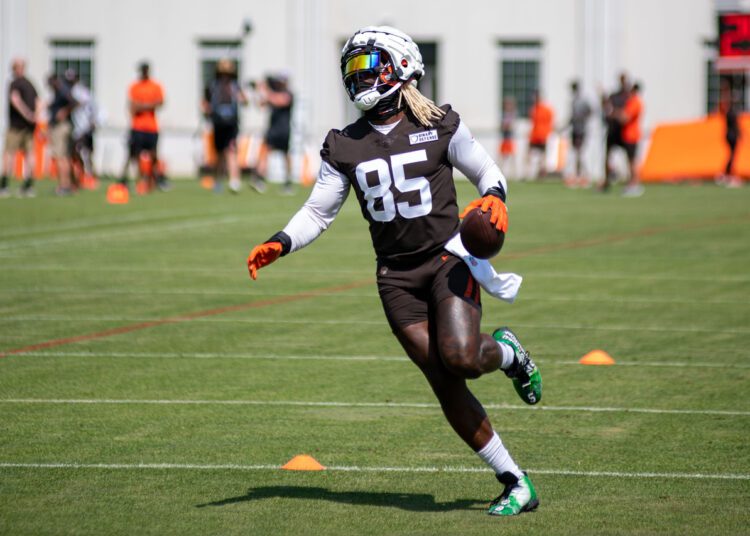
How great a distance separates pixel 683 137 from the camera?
33938 mm

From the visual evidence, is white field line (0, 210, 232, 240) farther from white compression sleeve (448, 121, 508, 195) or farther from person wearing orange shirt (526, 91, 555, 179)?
person wearing orange shirt (526, 91, 555, 179)

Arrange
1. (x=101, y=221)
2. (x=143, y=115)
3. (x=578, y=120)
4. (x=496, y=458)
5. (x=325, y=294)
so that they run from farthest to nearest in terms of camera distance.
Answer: (x=578, y=120)
(x=143, y=115)
(x=101, y=221)
(x=325, y=294)
(x=496, y=458)

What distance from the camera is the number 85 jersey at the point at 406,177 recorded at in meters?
6.36

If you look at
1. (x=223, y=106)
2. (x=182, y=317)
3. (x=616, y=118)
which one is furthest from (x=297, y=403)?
(x=616, y=118)

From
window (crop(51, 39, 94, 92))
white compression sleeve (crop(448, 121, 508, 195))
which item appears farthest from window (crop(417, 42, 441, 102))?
white compression sleeve (crop(448, 121, 508, 195))

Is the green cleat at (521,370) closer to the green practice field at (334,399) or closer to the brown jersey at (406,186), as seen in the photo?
the green practice field at (334,399)

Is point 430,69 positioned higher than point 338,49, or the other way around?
point 338,49

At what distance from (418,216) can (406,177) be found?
173 millimetres

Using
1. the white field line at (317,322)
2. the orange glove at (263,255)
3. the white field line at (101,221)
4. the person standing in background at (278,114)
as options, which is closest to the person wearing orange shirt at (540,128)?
the person standing in background at (278,114)

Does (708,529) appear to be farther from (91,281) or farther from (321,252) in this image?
(321,252)

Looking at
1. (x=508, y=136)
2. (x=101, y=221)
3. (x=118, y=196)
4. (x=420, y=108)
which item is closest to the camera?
(x=420, y=108)

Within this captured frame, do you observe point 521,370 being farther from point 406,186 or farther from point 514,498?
point 406,186

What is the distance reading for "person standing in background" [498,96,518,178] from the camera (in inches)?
1518

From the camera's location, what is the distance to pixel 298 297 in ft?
44.6
